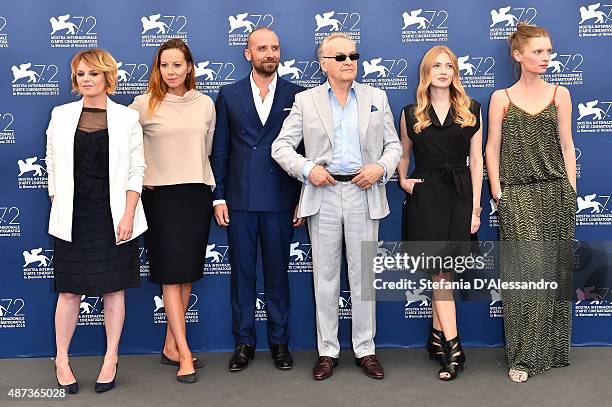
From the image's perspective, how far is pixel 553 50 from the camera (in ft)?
13.8

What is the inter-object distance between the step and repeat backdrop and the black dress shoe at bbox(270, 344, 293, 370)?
2.80 ft

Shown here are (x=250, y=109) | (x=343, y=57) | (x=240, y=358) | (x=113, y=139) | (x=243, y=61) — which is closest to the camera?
(x=113, y=139)

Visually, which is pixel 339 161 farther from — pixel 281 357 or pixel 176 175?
pixel 281 357

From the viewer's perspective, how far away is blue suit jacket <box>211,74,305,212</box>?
12.6 feet

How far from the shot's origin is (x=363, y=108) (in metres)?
3.69

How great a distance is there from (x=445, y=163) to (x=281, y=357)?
1.43 m

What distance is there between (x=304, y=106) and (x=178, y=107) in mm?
686

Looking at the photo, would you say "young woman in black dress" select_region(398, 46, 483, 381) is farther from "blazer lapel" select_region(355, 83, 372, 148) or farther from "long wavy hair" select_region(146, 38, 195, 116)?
"long wavy hair" select_region(146, 38, 195, 116)

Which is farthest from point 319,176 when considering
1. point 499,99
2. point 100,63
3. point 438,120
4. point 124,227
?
point 100,63

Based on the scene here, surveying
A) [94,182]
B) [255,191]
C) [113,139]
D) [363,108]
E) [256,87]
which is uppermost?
[256,87]

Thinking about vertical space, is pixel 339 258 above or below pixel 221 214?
below

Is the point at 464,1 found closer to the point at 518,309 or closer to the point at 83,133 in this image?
the point at 518,309

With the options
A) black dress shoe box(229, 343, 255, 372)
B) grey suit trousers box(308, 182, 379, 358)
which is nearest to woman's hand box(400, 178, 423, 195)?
grey suit trousers box(308, 182, 379, 358)

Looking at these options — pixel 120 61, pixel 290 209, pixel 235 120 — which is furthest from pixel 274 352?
pixel 120 61
